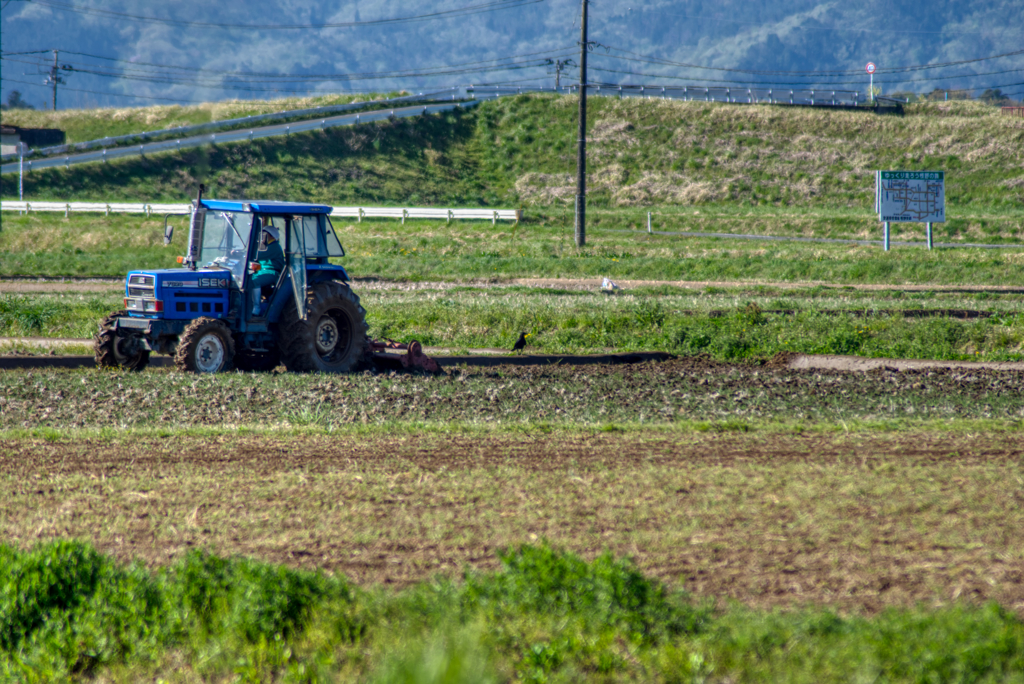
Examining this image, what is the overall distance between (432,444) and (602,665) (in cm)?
434

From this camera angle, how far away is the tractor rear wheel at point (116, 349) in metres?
12.7

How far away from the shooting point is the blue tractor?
12.4 meters

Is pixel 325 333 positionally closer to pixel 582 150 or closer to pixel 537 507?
pixel 537 507

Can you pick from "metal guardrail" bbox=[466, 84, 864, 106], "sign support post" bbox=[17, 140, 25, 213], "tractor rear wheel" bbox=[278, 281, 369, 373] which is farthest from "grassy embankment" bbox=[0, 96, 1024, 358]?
"tractor rear wheel" bbox=[278, 281, 369, 373]

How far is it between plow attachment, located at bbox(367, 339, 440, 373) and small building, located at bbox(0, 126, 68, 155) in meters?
51.1

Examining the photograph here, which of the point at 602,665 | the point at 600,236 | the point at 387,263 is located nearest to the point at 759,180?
the point at 600,236

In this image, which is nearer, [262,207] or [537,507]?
[537,507]

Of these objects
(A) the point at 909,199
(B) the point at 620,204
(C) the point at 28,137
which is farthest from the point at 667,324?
(C) the point at 28,137

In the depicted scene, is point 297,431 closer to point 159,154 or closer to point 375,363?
point 375,363

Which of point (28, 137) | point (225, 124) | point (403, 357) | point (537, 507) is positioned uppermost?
point (225, 124)

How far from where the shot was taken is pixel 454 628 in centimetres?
448

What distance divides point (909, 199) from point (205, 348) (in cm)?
2989

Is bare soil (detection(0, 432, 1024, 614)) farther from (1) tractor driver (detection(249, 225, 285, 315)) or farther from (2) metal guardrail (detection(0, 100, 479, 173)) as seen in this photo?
(2) metal guardrail (detection(0, 100, 479, 173))

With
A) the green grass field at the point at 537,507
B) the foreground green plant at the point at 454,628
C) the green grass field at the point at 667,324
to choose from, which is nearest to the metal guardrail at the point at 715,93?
the green grass field at the point at 667,324
